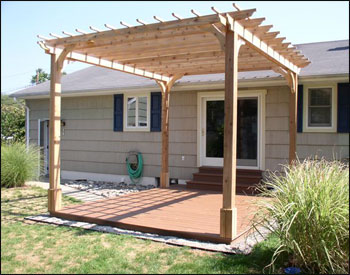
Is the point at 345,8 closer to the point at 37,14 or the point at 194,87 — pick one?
the point at 194,87

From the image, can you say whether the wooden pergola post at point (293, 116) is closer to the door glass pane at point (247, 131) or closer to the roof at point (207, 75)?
the roof at point (207, 75)

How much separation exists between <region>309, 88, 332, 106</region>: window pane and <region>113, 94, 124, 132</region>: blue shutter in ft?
16.0

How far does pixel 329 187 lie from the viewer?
3646 millimetres

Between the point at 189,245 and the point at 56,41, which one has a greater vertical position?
the point at 56,41

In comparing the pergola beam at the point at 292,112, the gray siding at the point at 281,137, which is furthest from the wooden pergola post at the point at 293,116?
the gray siding at the point at 281,137

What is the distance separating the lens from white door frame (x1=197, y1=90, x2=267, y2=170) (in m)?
8.50

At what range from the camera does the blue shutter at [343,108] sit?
7578 mm

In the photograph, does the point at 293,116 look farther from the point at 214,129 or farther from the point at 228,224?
the point at 228,224

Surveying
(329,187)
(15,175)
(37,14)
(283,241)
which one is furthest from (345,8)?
(15,175)

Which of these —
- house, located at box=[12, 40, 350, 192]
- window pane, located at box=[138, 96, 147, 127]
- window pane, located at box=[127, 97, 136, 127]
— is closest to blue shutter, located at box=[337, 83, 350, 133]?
house, located at box=[12, 40, 350, 192]

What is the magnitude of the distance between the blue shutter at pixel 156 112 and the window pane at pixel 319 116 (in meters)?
3.67

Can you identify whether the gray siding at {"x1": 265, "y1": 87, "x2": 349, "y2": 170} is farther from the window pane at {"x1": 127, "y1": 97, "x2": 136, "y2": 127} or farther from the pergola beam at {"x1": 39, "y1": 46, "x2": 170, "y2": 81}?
the window pane at {"x1": 127, "y1": 97, "x2": 136, "y2": 127}

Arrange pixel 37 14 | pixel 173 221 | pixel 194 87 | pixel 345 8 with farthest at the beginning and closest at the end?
1. pixel 194 87
2. pixel 345 8
3. pixel 173 221
4. pixel 37 14

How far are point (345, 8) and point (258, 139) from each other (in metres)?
3.27
